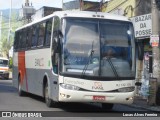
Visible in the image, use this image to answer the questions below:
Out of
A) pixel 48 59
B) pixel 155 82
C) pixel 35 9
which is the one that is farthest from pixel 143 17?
pixel 35 9

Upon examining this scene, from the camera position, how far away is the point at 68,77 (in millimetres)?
14500

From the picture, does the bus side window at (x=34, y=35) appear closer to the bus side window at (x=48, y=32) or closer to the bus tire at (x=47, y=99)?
the bus side window at (x=48, y=32)

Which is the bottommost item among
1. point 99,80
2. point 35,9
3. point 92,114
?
point 92,114

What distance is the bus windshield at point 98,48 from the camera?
47.8 feet

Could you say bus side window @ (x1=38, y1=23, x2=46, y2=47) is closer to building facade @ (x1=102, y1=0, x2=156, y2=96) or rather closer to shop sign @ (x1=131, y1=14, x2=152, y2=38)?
building facade @ (x1=102, y1=0, x2=156, y2=96)

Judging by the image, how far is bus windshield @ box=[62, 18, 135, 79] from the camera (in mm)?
14578

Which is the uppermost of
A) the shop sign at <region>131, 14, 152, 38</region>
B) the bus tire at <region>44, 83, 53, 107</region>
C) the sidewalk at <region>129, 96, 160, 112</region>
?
the shop sign at <region>131, 14, 152, 38</region>

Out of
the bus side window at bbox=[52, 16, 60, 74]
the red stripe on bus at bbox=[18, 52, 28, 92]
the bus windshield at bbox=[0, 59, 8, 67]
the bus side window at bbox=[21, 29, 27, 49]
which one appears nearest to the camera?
the bus side window at bbox=[52, 16, 60, 74]

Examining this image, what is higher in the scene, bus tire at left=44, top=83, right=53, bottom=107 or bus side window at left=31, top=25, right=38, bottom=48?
bus side window at left=31, top=25, right=38, bottom=48

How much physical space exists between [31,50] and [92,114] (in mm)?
5482

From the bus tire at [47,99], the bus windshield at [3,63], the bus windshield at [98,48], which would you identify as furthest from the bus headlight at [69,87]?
the bus windshield at [3,63]

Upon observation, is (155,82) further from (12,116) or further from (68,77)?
(12,116)

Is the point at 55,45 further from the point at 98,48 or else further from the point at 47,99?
the point at 47,99

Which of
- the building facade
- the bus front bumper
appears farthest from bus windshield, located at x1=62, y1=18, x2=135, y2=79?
the building facade
